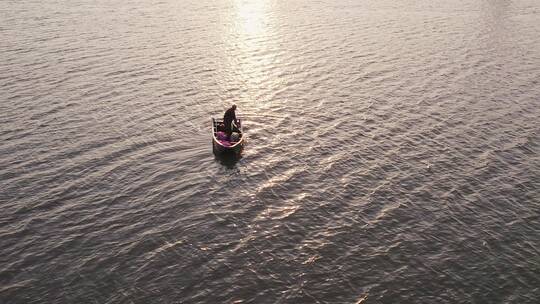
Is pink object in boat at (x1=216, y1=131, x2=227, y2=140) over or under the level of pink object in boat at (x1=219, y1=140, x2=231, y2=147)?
over

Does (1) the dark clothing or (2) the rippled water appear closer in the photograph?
(2) the rippled water

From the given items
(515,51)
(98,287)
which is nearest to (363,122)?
(98,287)

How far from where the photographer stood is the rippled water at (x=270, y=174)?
2291 cm

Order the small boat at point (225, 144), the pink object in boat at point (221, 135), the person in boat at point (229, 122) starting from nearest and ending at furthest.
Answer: the small boat at point (225, 144)
the pink object in boat at point (221, 135)
the person in boat at point (229, 122)

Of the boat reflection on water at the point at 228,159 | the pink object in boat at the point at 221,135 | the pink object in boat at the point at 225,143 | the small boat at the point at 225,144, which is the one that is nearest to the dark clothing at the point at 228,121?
the pink object in boat at the point at 221,135

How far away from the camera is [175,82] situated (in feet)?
169

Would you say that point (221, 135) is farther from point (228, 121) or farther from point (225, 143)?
point (225, 143)

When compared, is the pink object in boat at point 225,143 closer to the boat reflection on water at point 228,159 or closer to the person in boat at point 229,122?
the boat reflection on water at point 228,159

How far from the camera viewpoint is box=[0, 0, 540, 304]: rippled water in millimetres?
22906

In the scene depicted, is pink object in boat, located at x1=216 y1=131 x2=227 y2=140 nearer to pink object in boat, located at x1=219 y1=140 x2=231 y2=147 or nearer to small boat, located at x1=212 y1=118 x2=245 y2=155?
small boat, located at x1=212 y1=118 x2=245 y2=155

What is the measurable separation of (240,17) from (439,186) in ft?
229

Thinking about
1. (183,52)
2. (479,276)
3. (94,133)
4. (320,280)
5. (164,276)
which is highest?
(183,52)

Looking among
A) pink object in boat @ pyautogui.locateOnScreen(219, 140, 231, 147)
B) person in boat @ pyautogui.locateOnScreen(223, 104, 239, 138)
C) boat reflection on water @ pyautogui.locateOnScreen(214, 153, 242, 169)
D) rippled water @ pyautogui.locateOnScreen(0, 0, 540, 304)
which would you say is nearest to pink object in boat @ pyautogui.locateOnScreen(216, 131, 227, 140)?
person in boat @ pyautogui.locateOnScreen(223, 104, 239, 138)

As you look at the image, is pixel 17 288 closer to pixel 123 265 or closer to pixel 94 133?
pixel 123 265
